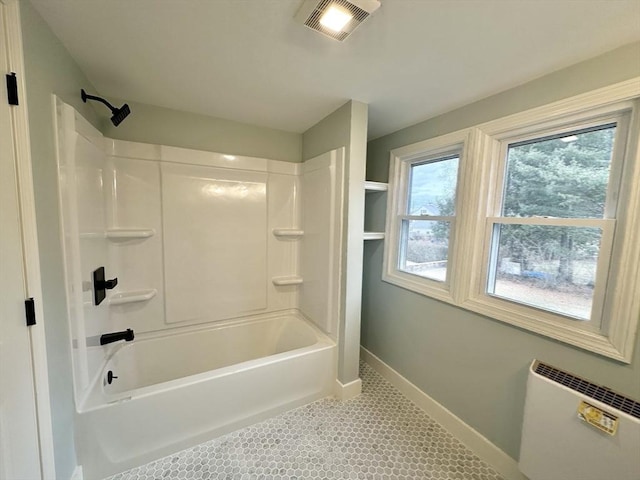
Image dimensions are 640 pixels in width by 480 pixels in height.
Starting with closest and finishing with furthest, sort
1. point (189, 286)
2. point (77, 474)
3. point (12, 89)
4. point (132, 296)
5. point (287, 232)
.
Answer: point (12, 89)
point (77, 474)
point (132, 296)
point (189, 286)
point (287, 232)

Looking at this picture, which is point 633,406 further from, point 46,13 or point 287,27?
point 46,13

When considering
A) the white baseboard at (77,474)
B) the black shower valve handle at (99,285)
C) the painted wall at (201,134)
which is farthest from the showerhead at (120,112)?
the white baseboard at (77,474)

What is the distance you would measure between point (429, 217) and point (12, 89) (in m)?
2.26

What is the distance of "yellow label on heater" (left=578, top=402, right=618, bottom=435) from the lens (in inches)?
38.4

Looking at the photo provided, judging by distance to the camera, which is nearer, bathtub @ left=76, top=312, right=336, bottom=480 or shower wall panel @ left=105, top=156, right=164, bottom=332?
bathtub @ left=76, top=312, right=336, bottom=480

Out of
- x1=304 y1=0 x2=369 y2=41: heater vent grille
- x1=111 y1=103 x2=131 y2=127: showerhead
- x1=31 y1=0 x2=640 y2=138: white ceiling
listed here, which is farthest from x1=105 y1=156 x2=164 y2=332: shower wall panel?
x1=304 y1=0 x2=369 y2=41: heater vent grille

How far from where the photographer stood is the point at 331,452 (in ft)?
4.91

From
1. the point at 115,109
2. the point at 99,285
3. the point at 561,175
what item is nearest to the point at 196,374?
the point at 99,285

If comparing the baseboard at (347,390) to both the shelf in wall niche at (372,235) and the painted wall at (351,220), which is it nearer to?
the painted wall at (351,220)

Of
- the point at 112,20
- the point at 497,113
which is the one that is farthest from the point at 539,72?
the point at 112,20

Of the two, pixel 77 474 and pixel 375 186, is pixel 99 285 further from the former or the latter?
pixel 375 186

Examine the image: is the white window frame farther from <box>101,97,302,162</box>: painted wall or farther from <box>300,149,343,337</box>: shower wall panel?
<box>101,97,302,162</box>: painted wall

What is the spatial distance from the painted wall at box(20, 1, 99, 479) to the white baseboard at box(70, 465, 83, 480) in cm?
3

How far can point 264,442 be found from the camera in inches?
61.4
